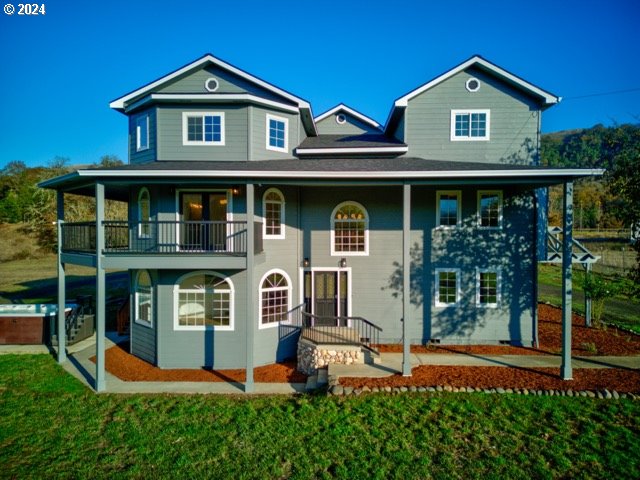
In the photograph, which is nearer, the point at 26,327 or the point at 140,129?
the point at 140,129

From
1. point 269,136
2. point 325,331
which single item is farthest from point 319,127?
point 325,331

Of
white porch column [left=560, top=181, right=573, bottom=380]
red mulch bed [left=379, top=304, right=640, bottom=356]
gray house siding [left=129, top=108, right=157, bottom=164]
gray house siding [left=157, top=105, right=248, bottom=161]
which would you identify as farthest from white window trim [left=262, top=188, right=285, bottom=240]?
white porch column [left=560, top=181, right=573, bottom=380]

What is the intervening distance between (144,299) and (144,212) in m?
2.75

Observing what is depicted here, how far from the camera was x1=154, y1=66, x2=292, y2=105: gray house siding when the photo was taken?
1148 centimetres

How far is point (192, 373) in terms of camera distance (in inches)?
398

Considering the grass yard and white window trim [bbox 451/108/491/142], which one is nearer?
white window trim [bbox 451/108/491/142]

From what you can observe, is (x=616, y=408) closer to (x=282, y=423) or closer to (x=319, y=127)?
(x=282, y=423)

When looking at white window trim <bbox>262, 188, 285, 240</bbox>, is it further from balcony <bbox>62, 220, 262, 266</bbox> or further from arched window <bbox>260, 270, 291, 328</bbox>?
arched window <bbox>260, 270, 291, 328</bbox>

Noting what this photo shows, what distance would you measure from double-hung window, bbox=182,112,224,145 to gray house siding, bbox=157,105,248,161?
0.10m

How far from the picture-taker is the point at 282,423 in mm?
7117

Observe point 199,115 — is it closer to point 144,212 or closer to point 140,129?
point 140,129

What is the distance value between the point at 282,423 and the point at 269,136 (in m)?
8.42

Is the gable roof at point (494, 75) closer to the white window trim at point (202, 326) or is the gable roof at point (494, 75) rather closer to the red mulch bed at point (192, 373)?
the white window trim at point (202, 326)

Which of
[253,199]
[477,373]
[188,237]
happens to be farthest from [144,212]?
[477,373]
